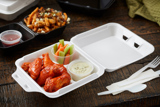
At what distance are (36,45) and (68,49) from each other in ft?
1.35

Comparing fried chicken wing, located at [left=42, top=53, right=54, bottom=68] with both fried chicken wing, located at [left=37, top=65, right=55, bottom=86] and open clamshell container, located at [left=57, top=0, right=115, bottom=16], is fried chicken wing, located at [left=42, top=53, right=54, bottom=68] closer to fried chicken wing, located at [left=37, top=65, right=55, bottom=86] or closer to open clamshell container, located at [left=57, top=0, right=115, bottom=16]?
fried chicken wing, located at [left=37, top=65, right=55, bottom=86]

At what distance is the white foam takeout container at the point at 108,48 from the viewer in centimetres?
184

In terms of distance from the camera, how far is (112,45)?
2.18 meters

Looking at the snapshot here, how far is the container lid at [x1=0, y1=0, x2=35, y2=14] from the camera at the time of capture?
91.8 inches

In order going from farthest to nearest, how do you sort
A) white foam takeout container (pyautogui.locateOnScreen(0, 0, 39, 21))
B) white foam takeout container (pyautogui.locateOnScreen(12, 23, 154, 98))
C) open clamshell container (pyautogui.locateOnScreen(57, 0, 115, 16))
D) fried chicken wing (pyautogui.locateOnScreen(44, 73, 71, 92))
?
open clamshell container (pyautogui.locateOnScreen(57, 0, 115, 16))
white foam takeout container (pyautogui.locateOnScreen(0, 0, 39, 21))
white foam takeout container (pyautogui.locateOnScreen(12, 23, 154, 98))
fried chicken wing (pyautogui.locateOnScreen(44, 73, 71, 92))

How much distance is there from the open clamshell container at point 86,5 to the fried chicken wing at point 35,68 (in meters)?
0.93

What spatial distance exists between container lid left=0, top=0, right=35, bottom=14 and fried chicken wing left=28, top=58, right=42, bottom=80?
2.69ft

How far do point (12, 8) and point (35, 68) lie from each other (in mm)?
915

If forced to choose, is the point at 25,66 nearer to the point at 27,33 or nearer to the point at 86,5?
the point at 27,33

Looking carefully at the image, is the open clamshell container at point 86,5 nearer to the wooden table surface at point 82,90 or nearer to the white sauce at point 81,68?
the wooden table surface at point 82,90

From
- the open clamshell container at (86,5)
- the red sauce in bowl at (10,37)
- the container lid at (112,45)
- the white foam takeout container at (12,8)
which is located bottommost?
the container lid at (112,45)

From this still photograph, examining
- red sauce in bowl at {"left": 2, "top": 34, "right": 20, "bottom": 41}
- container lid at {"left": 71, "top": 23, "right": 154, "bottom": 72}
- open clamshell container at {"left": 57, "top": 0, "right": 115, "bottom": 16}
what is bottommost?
container lid at {"left": 71, "top": 23, "right": 154, "bottom": 72}

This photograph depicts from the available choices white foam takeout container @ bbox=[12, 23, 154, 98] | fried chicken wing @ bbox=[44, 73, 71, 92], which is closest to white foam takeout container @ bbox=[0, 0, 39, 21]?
white foam takeout container @ bbox=[12, 23, 154, 98]

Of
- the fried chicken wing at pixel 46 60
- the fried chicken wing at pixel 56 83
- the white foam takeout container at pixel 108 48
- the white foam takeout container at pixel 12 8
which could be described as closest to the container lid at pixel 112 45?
the white foam takeout container at pixel 108 48
